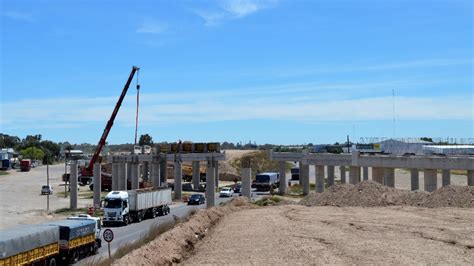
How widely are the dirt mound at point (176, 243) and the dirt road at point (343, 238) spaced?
795 mm

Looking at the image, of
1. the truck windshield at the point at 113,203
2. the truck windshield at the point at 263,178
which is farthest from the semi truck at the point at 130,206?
the truck windshield at the point at 263,178

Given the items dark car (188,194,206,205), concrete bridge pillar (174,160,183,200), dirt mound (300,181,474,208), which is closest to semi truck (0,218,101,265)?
dirt mound (300,181,474,208)

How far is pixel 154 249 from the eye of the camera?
28.1 m

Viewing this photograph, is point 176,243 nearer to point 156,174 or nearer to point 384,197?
point 384,197

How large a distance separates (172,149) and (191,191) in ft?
57.1

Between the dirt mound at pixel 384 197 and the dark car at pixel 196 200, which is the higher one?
the dirt mound at pixel 384 197

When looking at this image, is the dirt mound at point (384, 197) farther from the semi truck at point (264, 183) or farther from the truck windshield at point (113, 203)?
the semi truck at point (264, 183)

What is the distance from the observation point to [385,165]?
62281mm

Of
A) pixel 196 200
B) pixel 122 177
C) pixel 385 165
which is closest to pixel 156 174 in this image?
pixel 122 177

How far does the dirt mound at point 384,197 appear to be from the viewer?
5188 centimetres

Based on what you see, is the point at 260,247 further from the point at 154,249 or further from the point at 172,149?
the point at 172,149

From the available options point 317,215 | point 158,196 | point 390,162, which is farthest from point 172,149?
point 317,215

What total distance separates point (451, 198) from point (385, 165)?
36.3 ft

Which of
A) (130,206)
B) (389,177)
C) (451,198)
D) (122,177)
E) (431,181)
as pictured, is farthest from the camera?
(122,177)
